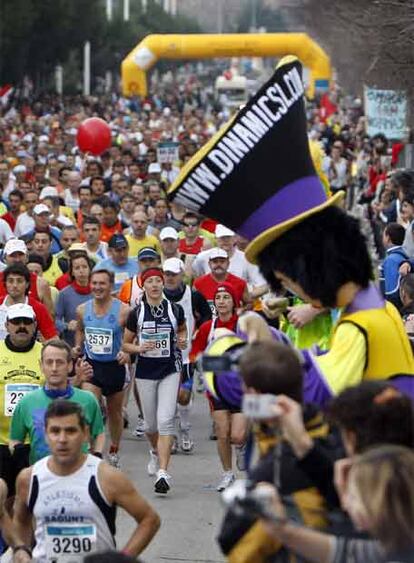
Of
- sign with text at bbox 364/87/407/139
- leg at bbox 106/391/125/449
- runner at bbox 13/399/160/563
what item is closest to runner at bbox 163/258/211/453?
leg at bbox 106/391/125/449

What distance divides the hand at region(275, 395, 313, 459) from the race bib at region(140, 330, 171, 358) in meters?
7.00

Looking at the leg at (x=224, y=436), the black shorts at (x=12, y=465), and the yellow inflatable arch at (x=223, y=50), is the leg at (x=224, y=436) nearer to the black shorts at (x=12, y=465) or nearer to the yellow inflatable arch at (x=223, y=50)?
the black shorts at (x=12, y=465)

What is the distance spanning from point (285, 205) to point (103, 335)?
6634 mm

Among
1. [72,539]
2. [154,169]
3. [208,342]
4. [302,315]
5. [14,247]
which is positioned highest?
[154,169]

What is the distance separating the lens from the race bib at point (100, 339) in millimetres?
11727

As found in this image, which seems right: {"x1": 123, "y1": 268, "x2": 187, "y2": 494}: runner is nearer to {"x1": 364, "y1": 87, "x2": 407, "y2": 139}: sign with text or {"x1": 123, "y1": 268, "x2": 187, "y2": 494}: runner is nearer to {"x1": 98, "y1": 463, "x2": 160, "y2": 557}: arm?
{"x1": 98, "y1": 463, "x2": 160, "y2": 557}: arm

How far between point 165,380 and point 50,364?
3.29 meters

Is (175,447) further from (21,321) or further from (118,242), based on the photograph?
(21,321)

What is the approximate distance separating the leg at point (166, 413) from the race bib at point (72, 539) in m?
4.64

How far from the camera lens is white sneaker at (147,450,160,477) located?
11.6 metres

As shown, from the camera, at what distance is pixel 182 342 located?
11.8 metres

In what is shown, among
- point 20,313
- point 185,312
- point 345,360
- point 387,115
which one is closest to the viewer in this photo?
point 345,360

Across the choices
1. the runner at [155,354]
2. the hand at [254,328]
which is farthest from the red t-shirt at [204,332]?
the hand at [254,328]

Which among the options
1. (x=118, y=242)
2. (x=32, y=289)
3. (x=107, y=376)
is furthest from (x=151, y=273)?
(x=118, y=242)
